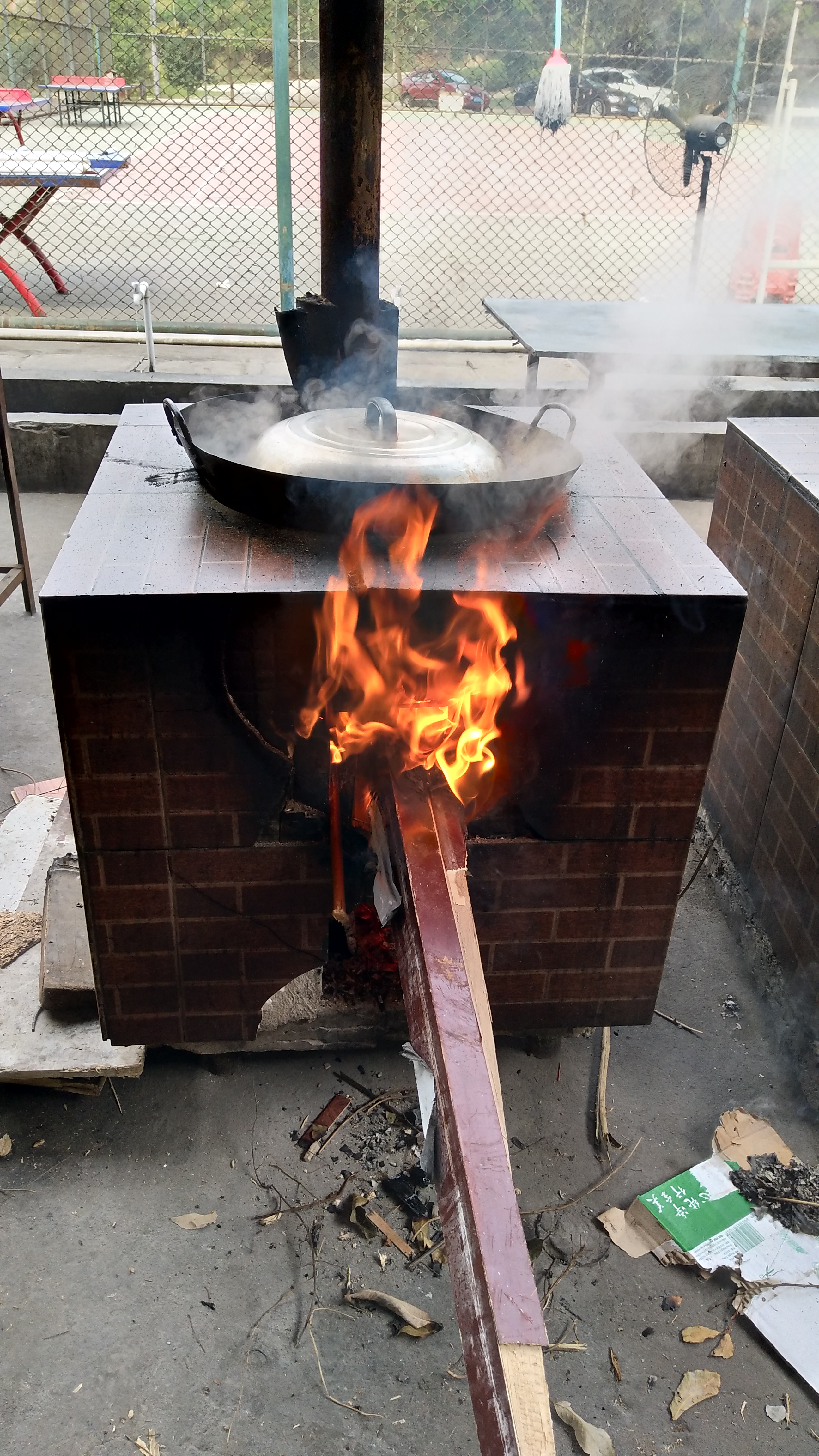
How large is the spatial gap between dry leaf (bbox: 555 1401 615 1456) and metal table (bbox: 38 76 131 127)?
12.3 meters

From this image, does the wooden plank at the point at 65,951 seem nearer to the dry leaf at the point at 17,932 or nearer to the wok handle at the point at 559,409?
the dry leaf at the point at 17,932

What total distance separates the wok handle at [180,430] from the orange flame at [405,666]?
50 cm

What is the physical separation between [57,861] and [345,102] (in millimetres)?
2359

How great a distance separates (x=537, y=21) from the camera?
1122 centimetres

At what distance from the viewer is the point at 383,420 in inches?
100

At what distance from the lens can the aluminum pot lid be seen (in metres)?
2.46

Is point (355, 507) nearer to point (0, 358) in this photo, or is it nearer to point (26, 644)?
point (26, 644)

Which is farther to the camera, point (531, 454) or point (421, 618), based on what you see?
point (531, 454)

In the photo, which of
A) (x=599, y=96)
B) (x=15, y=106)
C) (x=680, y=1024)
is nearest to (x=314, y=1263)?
(x=680, y=1024)

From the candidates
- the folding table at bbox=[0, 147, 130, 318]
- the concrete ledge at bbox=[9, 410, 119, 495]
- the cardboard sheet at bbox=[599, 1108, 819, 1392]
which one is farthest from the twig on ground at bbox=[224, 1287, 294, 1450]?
the folding table at bbox=[0, 147, 130, 318]

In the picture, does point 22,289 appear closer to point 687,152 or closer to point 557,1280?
point 687,152

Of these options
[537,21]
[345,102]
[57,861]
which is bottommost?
[57,861]

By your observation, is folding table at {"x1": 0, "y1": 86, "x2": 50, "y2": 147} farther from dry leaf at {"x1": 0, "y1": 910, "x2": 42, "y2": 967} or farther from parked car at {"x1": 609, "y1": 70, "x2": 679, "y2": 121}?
dry leaf at {"x1": 0, "y1": 910, "x2": 42, "y2": 967}

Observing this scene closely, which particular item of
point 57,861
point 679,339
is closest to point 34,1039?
point 57,861
